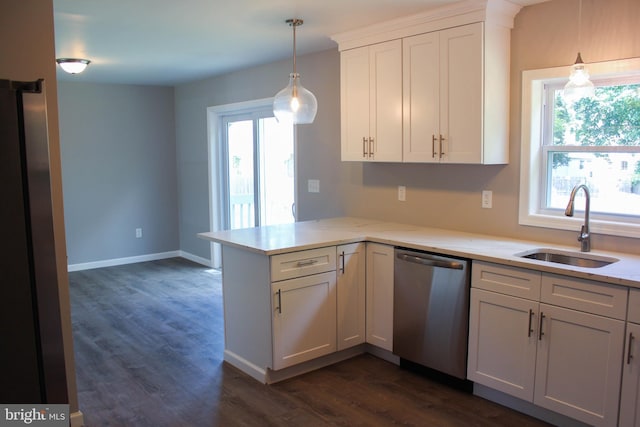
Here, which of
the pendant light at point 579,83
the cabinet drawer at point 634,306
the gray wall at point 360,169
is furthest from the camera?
the gray wall at point 360,169

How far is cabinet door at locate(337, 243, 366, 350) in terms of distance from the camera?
359 centimetres

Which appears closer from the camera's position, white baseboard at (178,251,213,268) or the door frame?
the door frame

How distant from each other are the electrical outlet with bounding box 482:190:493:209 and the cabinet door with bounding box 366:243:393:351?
73 cm

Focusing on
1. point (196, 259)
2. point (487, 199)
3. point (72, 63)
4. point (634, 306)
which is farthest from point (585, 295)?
point (196, 259)

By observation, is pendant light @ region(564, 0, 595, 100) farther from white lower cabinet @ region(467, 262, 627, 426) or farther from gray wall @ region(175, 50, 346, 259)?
gray wall @ region(175, 50, 346, 259)

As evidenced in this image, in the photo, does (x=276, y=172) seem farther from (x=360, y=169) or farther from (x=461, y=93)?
(x=461, y=93)

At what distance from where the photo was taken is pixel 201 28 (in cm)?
387

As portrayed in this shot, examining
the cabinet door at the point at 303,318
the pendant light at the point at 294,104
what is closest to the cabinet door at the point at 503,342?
the cabinet door at the point at 303,318

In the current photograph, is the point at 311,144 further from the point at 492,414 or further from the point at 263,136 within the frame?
the point at 492,414

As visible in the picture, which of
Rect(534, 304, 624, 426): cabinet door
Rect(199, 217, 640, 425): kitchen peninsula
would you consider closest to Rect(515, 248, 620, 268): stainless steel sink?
Rect(199, 217, 640, 425): kitchen peninsula

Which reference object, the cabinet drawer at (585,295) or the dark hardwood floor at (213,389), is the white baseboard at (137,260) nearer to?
the dark hardwood floor at (213,389)

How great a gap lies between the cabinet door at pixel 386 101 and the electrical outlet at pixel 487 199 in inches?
25.1

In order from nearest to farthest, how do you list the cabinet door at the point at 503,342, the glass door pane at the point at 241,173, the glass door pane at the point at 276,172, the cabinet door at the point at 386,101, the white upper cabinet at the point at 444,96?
the cabinet door at the point at 503,342
the white upper cabinet at the point at 444,96
the cabinet door at the point at 386,101
the glass door pane at the point at 276,172
the glass door pane at the point at 241,173

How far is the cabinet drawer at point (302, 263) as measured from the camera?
324cm
